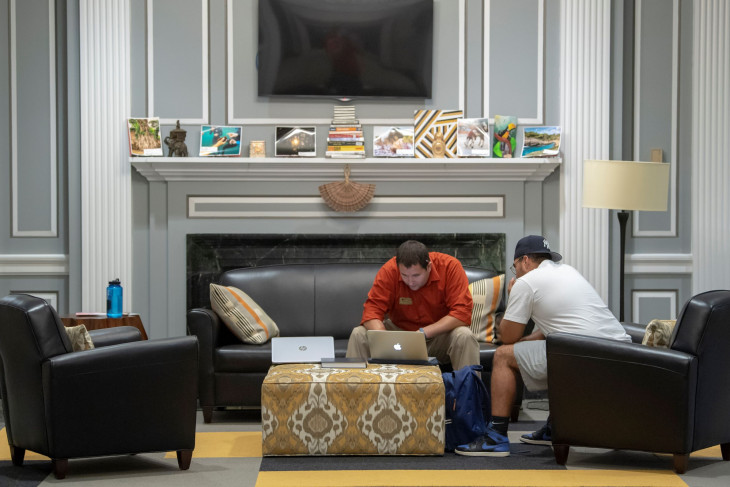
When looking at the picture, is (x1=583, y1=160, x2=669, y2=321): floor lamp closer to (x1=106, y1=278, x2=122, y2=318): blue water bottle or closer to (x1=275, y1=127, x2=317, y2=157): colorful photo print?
(x1=275, y1=127, x2=317, y2=157): colorful photo print

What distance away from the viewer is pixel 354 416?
12.0 ft

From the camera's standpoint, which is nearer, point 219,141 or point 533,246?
point 533,246

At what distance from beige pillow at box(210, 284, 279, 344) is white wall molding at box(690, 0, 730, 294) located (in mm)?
2799

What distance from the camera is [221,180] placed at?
17.9ft

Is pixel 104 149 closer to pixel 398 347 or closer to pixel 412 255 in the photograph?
pixel 412 255

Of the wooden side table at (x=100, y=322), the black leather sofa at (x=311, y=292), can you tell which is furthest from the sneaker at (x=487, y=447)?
the wooden side table at (x=100, y=322)

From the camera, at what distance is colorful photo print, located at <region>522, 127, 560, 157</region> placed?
5.41m

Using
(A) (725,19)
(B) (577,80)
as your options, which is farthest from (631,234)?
(A) (725,19)

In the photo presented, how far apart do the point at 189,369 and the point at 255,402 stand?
44.1 inches

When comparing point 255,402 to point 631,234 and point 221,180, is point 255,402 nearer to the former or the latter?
point 221,180

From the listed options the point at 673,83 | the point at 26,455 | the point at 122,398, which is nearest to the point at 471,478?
the point at 122,398

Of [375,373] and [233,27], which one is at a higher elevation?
[233,27]

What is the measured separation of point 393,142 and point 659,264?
1.90m

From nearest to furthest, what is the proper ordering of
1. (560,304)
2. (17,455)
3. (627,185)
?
(17,455) < (560,304) < (627,185)
